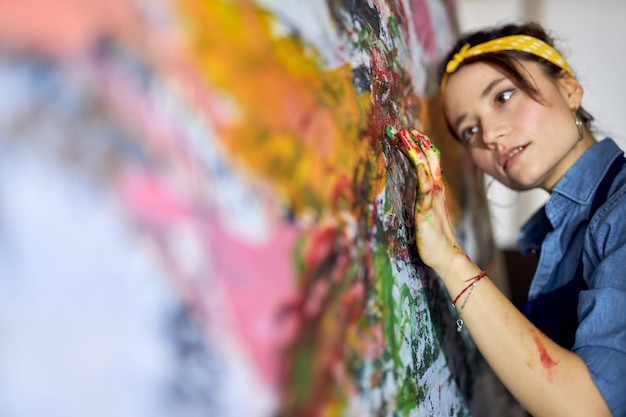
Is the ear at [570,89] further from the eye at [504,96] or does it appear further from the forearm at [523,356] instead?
the forearm at [523,356]

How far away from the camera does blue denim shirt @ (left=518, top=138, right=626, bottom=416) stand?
772 mm

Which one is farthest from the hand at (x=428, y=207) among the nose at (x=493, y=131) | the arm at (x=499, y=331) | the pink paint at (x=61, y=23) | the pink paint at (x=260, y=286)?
the pink paint at (x=61, y=23)

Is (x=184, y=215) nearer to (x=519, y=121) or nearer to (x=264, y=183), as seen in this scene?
(x=264, y=183)

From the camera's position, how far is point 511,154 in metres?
1.07

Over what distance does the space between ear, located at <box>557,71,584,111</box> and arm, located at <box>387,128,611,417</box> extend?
1.22 ft

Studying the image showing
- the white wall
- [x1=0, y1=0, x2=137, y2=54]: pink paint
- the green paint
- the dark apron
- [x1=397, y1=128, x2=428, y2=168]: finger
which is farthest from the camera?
the white wall

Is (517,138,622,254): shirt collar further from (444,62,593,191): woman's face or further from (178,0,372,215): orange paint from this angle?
(178,0,372,215): orange paint

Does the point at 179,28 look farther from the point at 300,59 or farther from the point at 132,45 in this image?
the point at 300,59

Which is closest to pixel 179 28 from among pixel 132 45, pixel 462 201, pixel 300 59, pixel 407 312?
pixel 132 45

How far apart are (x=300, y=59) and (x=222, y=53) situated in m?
0.12

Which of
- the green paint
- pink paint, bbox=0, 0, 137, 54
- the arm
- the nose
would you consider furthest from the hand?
pink paint, bbox=0, 0, 137, 54

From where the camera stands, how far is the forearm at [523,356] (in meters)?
0.77

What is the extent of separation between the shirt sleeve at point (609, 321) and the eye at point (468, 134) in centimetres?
33

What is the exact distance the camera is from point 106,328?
46cm
